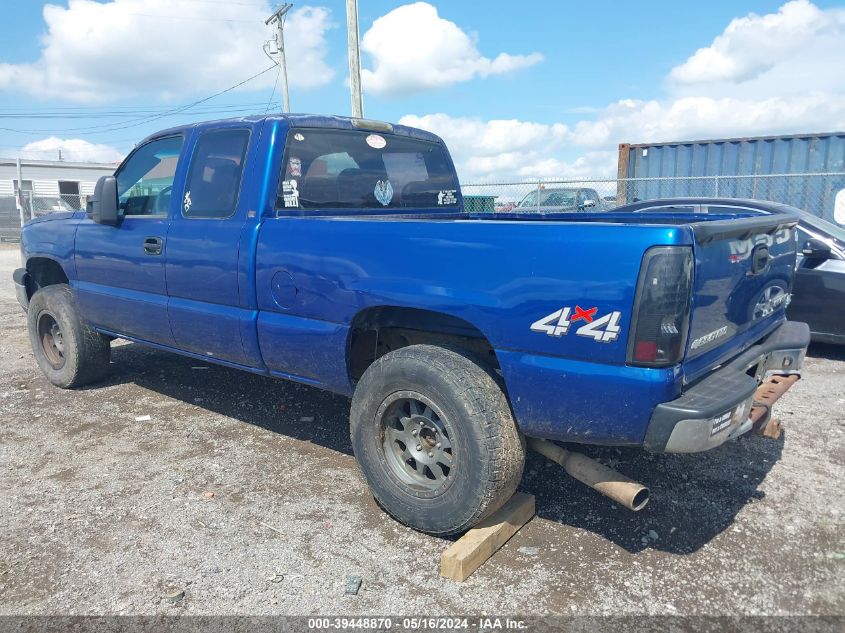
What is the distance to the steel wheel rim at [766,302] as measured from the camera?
329cm

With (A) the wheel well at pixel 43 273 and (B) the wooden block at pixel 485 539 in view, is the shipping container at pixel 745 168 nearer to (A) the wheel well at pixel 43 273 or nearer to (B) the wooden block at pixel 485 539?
(A) the wheel well at pixel 43 273

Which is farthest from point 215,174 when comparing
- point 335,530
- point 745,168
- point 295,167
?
point 745,168

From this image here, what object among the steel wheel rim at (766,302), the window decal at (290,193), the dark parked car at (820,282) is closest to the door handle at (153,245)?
the window decal at (290,193)

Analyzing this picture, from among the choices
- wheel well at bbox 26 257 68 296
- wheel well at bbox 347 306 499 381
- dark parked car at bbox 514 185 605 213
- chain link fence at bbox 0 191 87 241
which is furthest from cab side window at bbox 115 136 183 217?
chain link fence at bbox 0 191 87 241

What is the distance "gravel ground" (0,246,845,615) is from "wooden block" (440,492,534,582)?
6 centimetres

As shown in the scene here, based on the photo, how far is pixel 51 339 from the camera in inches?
225

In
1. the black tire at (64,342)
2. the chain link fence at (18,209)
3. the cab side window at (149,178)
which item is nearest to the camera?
the cab side window at (149,178)

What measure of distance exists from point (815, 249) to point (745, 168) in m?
7.75

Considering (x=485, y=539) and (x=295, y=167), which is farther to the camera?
(x=295, y=167)

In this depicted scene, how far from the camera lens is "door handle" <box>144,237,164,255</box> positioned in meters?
4.22

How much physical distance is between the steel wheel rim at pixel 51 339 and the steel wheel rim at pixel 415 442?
3.71 metres

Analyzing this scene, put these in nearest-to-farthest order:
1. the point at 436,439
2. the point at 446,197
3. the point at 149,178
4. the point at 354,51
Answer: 1. the point at 436,439
2. the point at 149,178
3. the point at 446,197
4. the point at 354,51

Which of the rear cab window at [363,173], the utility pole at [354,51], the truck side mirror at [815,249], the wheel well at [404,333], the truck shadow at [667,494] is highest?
the utility pole at [354,51]

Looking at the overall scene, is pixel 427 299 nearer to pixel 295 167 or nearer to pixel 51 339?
pixel 295 167
